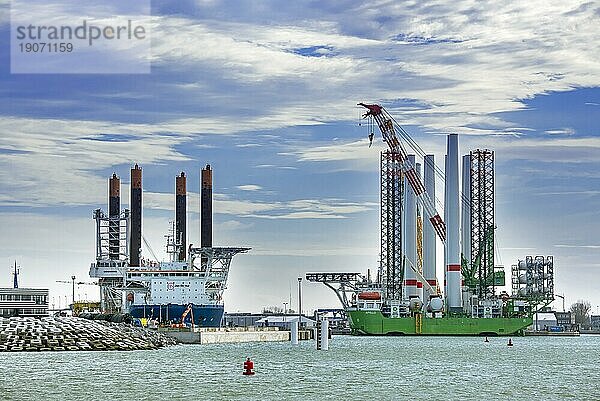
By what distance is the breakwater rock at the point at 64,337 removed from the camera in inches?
3701

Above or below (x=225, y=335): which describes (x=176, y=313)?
above

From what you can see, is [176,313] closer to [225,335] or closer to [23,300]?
[225,335]

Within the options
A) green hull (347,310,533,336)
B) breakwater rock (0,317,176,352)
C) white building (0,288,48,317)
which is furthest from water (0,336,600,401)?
green hull (347,310,533,336)

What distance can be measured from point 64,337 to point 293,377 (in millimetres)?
37455

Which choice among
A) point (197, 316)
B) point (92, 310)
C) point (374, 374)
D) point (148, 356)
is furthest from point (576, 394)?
point (92, 310)

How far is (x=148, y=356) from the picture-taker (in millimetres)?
87250

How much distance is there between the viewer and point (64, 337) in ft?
317

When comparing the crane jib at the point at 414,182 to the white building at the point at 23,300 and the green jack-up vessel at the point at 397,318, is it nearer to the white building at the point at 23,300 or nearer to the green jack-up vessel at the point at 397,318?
the green jack-up vessel at the point at 397,318

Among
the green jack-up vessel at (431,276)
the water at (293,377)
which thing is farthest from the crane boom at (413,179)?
the water at (293,377)

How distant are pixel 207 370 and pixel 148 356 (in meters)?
18.1

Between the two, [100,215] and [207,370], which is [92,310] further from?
[207,370]

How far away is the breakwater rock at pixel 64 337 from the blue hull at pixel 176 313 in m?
42.2

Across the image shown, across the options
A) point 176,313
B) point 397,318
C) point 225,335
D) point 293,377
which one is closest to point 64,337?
point 293,377

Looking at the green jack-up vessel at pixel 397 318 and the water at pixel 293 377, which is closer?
the water at pixel 293 377
